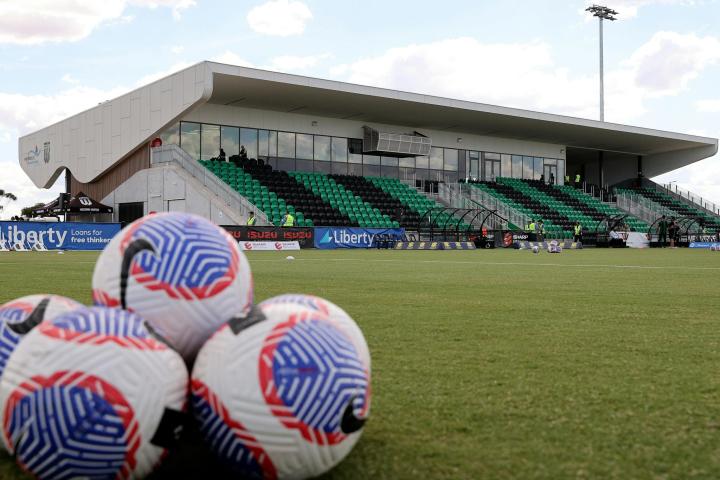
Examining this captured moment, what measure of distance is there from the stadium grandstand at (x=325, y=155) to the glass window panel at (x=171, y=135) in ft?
0.35

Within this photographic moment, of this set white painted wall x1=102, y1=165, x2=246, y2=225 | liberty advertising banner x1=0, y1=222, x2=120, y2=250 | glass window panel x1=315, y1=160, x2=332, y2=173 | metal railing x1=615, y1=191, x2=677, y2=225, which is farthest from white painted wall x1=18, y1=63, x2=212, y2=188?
metal railing x1=615, y1=191, x2=677, y2=225

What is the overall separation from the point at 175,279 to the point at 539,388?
1987 mm

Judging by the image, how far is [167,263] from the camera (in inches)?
108

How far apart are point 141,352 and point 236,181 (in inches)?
1377

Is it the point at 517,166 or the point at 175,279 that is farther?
the point at 517,166

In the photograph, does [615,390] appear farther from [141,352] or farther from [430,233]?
[430,233]

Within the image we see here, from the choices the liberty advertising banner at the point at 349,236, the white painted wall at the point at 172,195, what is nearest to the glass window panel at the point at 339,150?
the liberty advertising banner at the point at 349,236

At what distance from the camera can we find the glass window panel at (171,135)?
3753cm

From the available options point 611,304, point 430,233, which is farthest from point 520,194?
point 611,304

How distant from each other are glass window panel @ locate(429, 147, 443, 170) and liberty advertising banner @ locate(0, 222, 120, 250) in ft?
75.7

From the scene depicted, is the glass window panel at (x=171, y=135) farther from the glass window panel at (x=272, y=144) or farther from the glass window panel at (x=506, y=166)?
the glass window panel at (x=506, y=166)

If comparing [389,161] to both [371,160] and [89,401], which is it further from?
[89,401]

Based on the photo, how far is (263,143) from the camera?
135ft

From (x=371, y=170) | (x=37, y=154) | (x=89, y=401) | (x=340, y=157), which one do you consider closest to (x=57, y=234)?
(x=340, y=157)
